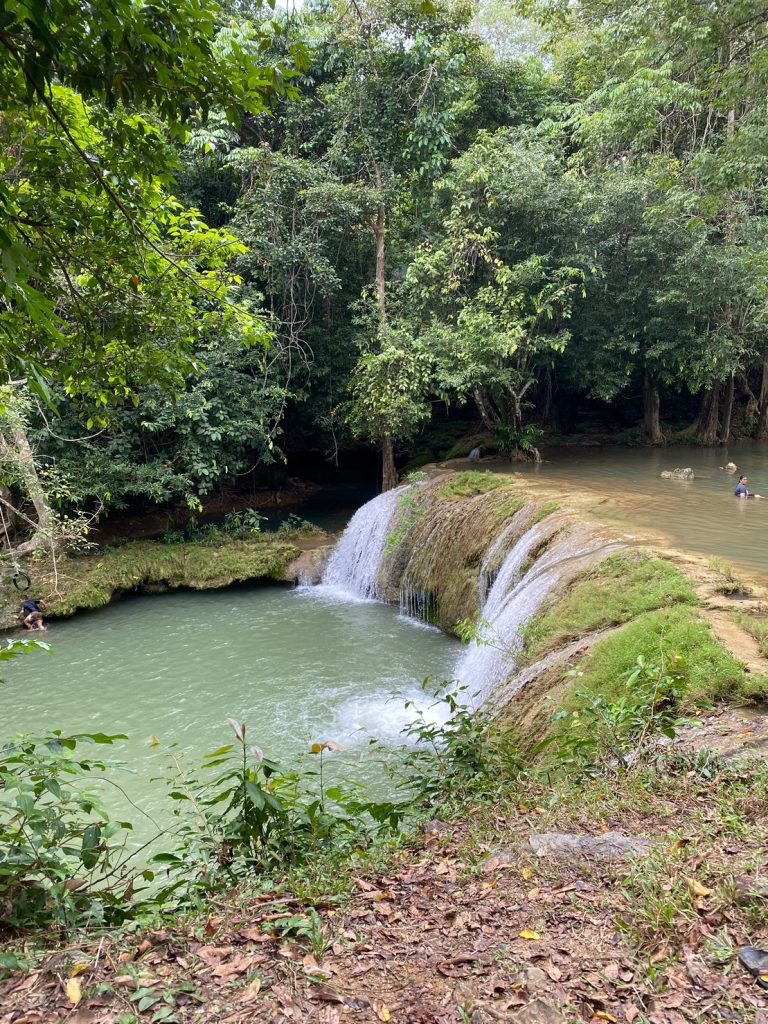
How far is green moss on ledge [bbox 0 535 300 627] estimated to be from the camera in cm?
1168

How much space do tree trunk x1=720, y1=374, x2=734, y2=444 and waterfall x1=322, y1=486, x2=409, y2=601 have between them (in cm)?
1227

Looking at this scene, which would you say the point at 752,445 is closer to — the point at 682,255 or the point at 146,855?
the point at 682,255

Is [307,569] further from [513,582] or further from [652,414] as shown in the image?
[652,414]

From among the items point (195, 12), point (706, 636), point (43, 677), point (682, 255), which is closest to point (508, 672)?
point (706, 636)

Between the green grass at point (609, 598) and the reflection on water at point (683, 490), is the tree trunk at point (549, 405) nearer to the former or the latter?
the reflection on water at point (683, 490)

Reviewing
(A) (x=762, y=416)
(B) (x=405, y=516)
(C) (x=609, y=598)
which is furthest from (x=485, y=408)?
(A) (x=762, y=416)

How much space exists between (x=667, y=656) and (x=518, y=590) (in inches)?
140

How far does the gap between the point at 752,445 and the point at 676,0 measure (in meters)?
14.2

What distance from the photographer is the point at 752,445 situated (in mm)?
19438

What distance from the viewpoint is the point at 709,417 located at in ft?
66.3

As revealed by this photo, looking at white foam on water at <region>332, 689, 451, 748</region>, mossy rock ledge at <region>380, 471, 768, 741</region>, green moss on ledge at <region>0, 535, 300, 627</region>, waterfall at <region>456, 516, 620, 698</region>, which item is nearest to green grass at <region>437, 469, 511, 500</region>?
mossy rock ledge at <region>380, 471, 768, 741</region>

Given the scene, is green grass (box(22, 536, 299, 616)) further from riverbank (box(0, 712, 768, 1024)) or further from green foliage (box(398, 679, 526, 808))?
riverbank (box(0, 712, 768, 1024))

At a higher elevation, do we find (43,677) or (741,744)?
(741,744)

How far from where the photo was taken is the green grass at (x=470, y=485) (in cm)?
1145
